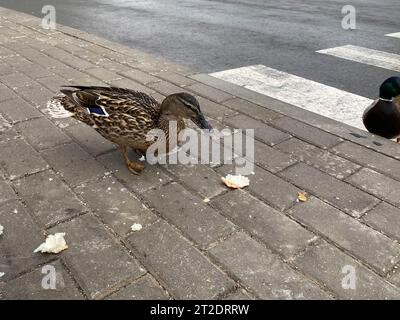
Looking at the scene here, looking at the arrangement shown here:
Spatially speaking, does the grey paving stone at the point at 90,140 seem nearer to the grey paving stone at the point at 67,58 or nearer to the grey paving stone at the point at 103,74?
the grey paving stone at the point at 103,74

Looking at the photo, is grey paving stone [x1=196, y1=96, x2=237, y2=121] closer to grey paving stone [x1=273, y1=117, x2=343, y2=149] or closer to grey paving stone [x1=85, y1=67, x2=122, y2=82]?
grey paving stone [x1=273, y1=117, x2=343, y2=149]

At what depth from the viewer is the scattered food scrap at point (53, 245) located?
2.53m

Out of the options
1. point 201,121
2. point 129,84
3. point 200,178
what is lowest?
point 200,178

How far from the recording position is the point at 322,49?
8297mm

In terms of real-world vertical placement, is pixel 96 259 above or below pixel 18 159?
below

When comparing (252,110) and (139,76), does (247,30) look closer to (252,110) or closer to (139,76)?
(139,76)

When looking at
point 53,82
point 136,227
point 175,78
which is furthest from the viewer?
point 175,78

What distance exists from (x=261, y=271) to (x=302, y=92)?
4.12 metres

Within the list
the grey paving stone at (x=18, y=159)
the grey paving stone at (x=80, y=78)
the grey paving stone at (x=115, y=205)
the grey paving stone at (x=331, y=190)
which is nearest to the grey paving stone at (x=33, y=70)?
the grey paving stone at (x=80, y=78)

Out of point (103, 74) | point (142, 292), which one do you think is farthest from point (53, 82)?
point (142, 292)

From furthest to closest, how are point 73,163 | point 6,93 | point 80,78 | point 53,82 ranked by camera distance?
point 80,78 < point 53,82 < point 6,93 < point 73,163

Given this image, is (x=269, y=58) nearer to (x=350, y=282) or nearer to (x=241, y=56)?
(x=241, y=56)

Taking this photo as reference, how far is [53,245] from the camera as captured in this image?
2.54 metres
